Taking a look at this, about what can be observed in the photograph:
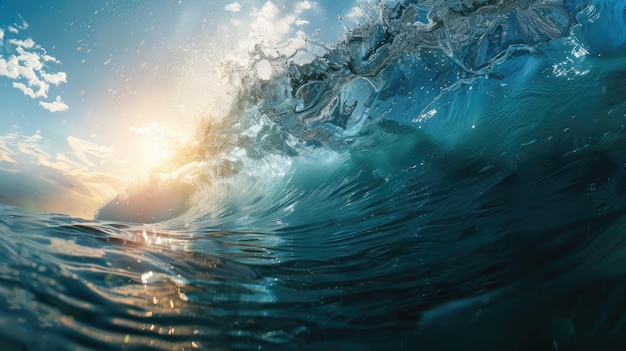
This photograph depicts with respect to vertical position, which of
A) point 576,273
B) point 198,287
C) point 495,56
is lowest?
point 576,273

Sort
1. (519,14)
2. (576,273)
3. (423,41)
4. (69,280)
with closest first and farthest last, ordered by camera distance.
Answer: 1. (69,280)
2. (576,273)
3. (519,14)
4. (423,41)

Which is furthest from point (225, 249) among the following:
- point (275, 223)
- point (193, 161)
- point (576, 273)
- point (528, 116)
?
point (193, 161)

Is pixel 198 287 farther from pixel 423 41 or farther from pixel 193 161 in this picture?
pixel 193 161

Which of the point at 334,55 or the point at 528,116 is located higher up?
the point at 334,55

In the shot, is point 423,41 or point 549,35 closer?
point 549,35

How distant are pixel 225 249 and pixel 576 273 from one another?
7.47 ft

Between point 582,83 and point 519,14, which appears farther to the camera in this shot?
point 519,14

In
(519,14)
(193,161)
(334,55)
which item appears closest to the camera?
(519,14)

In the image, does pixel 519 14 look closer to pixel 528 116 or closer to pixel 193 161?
pixel 528 116

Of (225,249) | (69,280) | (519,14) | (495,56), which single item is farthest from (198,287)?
(519,14)

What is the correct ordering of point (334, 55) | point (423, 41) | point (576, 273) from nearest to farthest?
point (576, 273) → point (423, 41) → point (334, 55)

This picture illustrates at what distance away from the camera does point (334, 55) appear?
5.54 metres

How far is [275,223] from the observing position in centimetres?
404

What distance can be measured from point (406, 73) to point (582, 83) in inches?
87.5
